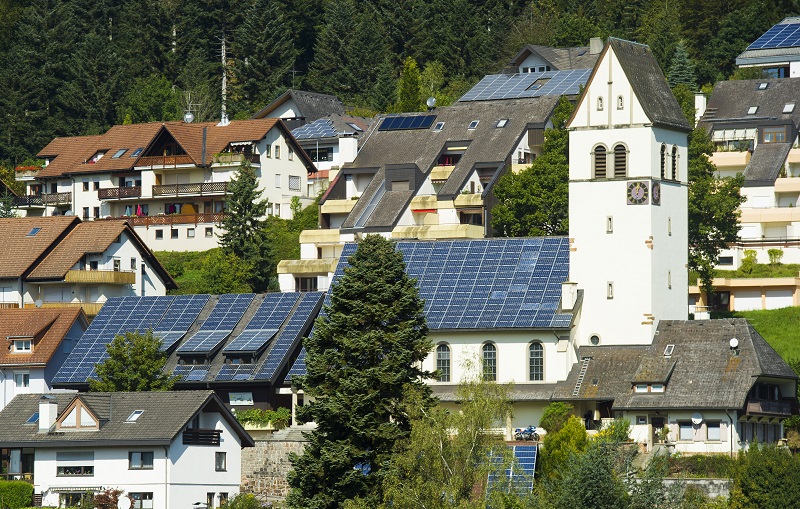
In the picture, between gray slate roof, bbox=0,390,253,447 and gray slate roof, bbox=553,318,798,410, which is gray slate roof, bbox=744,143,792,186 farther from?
gray slate roof, bbox=0,390,253,447

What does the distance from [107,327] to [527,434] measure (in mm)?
24425

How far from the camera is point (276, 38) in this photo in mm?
160625

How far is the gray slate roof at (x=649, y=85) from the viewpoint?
90688mm

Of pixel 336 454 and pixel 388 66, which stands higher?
pixel 388 66

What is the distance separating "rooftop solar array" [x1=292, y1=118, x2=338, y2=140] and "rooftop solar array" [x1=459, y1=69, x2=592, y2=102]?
1197 centimetres

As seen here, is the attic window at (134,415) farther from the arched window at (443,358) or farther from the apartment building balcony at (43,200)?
the apartment building balcony at (43,200)

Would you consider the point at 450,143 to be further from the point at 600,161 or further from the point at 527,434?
the point at 527,434

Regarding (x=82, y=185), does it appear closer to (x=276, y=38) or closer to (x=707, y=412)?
(x=276, y=38)

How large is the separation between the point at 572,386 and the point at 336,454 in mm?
20427

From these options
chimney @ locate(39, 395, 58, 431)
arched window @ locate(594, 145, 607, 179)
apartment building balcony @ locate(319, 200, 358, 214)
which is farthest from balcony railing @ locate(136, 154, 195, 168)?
chimney @ locate(39, 395, 58, 431)

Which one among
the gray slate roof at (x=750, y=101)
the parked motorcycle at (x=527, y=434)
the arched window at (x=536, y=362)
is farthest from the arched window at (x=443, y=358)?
the gray slate roof at (x=750, y=101)

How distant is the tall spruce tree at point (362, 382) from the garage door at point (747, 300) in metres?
39.7

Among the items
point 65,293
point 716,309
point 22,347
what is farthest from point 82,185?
point 716,309

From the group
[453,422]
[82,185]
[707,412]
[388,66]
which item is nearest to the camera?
[453,422]
